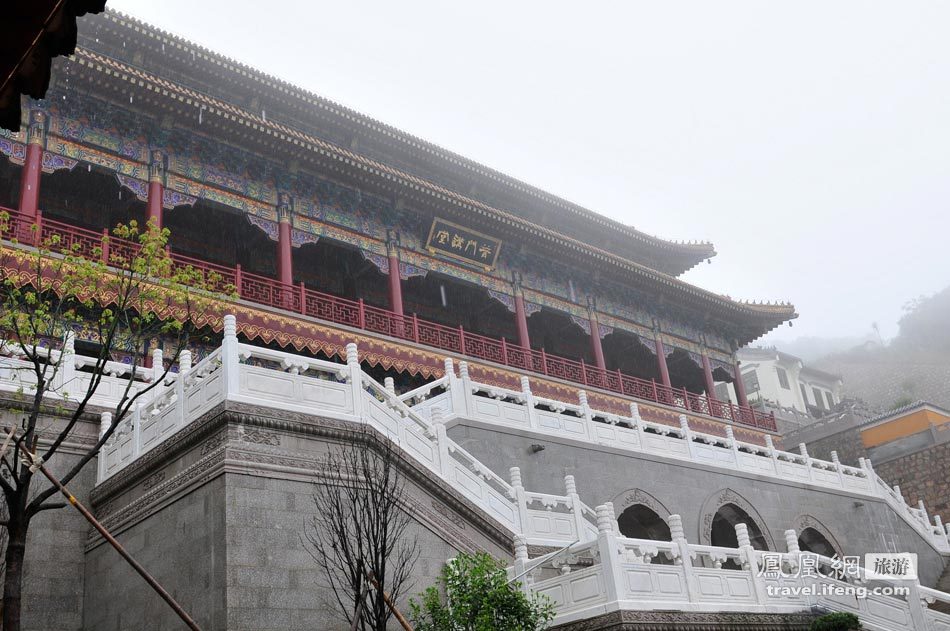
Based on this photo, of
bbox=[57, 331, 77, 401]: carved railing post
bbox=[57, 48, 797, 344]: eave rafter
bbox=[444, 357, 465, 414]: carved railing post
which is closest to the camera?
bbox=[57, 331, 77, 401]: carved railing post

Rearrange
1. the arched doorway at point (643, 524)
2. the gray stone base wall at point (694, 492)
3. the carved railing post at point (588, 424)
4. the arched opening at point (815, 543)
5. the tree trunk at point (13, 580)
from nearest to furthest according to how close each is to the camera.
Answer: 1. the tree trunk at point (13, 580)
2. the gray stone base wall at point (694, 492)
3. the carved railing post at point (588, 424)
4. the arched doorway at point (643, 524)
5. the arched opening at point (815, 543)

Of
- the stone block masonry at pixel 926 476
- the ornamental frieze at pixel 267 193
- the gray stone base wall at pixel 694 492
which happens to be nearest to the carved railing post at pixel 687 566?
the gray stone base wall at pixel 694 492

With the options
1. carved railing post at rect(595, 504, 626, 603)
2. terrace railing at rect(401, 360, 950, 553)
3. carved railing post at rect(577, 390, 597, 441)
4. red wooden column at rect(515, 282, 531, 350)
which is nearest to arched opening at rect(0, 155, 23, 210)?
terrace railing at rect(401, 360, 950, 553)

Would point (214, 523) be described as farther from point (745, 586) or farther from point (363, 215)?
point (363, 215)

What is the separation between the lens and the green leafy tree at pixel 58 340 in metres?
8.80

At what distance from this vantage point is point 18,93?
4.04m

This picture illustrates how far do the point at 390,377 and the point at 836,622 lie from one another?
1007 cm

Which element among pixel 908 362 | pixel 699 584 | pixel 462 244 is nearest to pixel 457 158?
pixel 462 244

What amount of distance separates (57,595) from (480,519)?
15.5ft

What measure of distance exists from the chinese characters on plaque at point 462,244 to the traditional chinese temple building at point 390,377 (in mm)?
69

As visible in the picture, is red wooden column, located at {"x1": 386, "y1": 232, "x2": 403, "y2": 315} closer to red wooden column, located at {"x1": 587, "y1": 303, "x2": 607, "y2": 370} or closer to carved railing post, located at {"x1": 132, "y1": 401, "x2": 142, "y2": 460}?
red wooden column, located at {"x1": 587, "y1": 303, "x2": 607, "y2": 370}

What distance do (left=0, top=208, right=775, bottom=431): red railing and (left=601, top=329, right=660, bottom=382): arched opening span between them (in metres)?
3.05

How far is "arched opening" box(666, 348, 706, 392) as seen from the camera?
97.9 feet

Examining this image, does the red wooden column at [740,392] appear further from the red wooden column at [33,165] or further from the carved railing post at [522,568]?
the red wooden column at [33,165]
